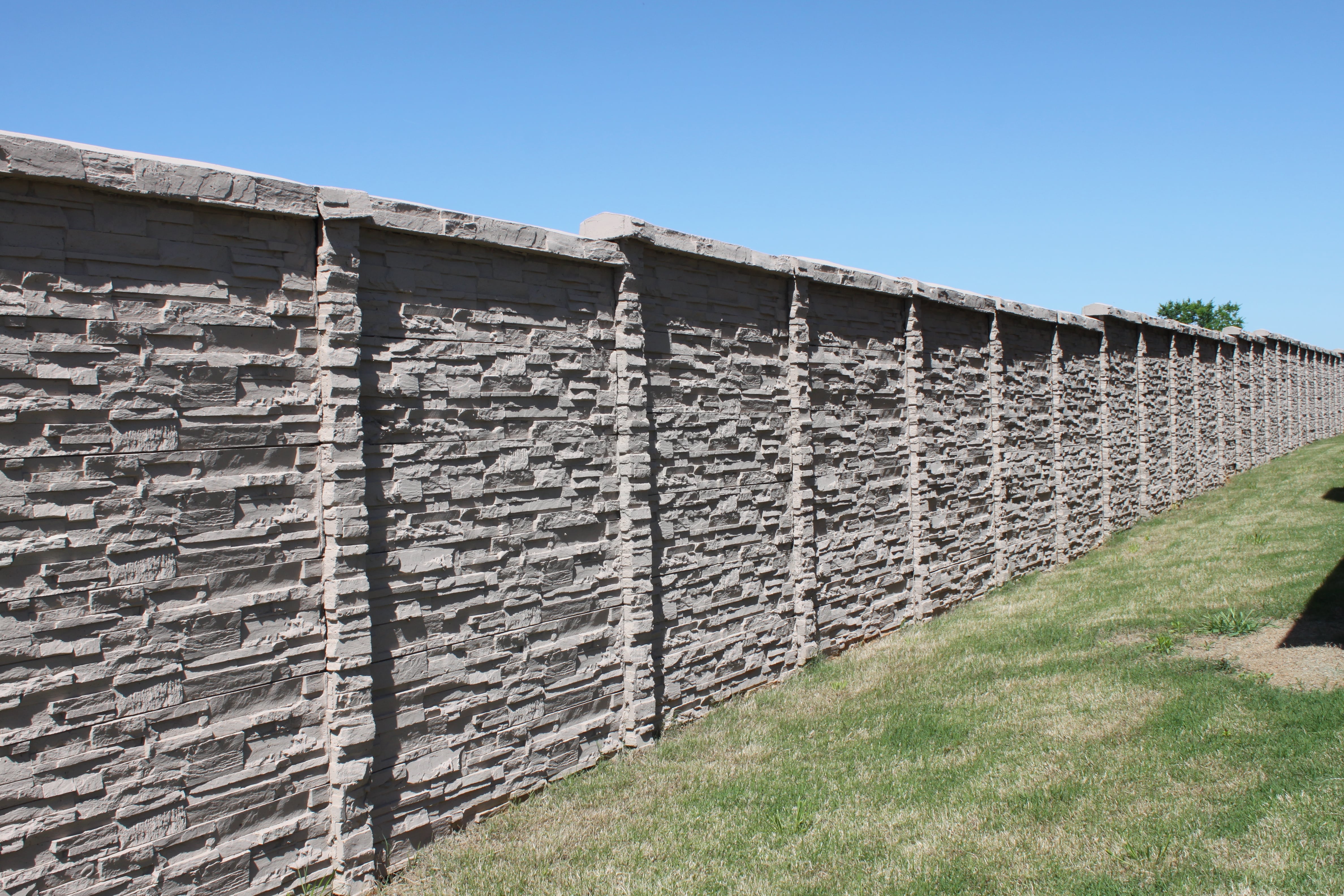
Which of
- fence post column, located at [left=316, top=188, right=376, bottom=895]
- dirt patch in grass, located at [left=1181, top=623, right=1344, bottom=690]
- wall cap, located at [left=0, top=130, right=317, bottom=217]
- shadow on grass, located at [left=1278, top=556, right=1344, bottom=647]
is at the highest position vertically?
wall cap, located at [left=0, top=130, right=317, bottom=217]

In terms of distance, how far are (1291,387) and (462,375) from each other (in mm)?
28906

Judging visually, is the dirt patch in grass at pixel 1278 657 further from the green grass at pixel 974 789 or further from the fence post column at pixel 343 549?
the fence post column at pixel 343 549

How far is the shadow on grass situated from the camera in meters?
7.52

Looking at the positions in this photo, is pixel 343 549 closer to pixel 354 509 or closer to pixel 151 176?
pixel 354 509

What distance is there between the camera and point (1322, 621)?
26.2ft

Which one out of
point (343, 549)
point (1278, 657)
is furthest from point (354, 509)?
point (1278, 657)

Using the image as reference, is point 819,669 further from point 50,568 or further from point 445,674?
point 50,568

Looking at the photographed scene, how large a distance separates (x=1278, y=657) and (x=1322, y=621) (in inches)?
43.9

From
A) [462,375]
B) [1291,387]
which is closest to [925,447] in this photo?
[462,375]

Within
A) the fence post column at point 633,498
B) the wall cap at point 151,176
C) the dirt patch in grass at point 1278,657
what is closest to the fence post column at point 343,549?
the wall cap at point 151,176

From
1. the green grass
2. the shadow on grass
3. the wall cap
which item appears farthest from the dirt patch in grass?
the wall cap

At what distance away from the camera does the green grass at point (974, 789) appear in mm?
4707

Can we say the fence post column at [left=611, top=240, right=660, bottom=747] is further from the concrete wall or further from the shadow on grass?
the shadow on grass

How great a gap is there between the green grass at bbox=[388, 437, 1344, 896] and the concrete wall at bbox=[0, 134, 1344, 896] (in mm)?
517
